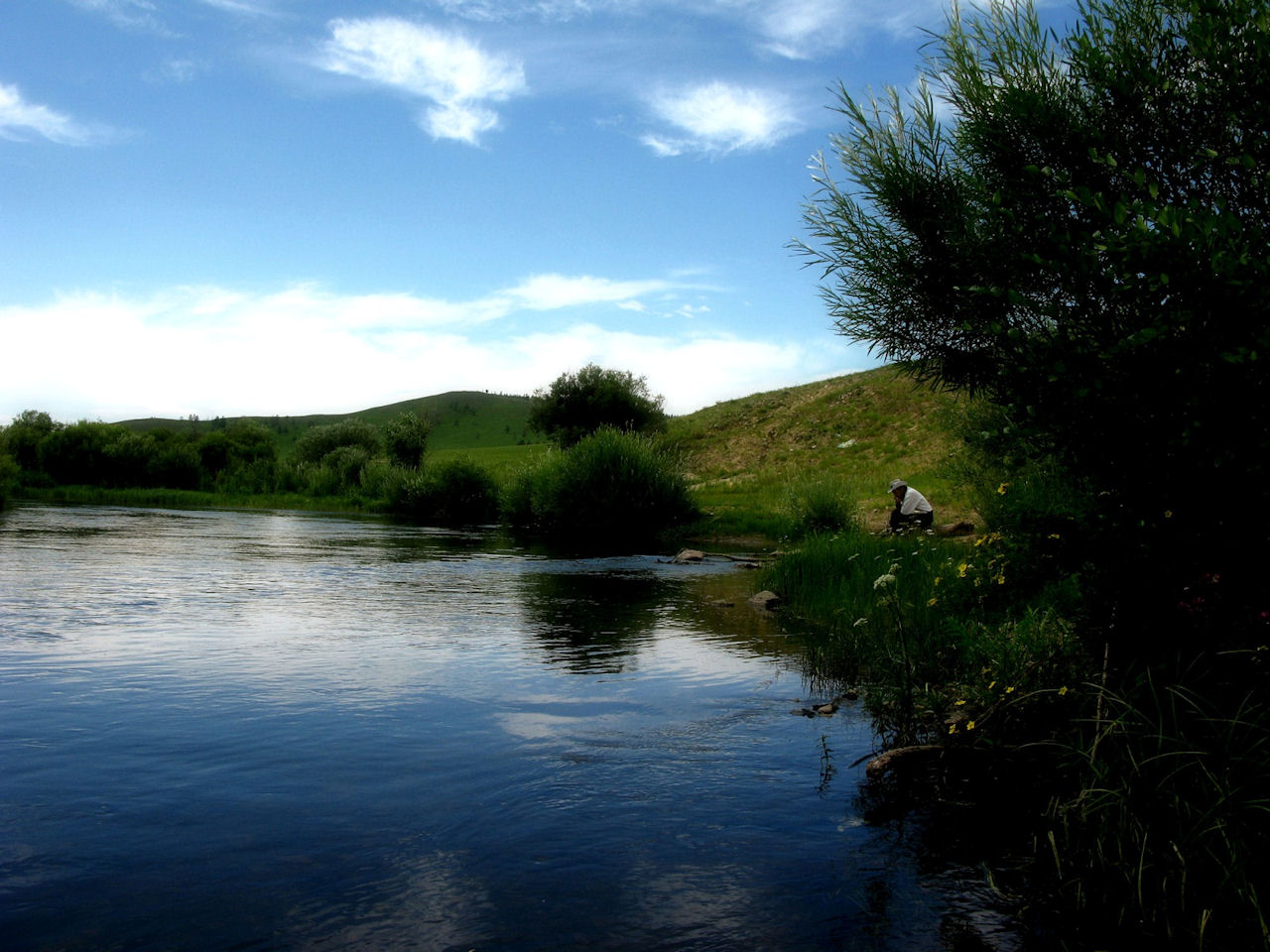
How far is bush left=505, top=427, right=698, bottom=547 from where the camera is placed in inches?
1636

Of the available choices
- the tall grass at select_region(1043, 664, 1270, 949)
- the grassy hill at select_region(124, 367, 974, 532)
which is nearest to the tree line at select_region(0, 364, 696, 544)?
the grassy hill at select_region(124, 367, 974, 532)

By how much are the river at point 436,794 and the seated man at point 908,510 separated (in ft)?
30.0

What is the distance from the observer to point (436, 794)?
7.33 meters

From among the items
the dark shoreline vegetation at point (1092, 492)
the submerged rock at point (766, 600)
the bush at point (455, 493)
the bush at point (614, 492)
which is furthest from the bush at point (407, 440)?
the dark shoreline vegetation at point (1092, 492)

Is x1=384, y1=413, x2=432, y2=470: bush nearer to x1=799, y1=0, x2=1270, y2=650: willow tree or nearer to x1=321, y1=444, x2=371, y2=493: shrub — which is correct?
x1=321, y1=444, x2=371, y2=493: shrub

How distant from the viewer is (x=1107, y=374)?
17.9 feet

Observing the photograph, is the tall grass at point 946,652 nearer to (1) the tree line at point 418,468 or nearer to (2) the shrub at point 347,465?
(1) the tree line at point 418,468

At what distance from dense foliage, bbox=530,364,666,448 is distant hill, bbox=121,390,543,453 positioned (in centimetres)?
5478

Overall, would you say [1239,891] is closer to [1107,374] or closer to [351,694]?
[1107,374]

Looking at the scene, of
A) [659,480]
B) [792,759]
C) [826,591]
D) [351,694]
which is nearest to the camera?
[792,759]

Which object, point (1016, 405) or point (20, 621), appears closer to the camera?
point (1016, 405)

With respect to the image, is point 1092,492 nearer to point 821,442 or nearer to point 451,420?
point 821,442

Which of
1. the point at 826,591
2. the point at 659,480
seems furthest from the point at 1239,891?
the point at 659,480

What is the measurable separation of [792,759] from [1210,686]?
342 cm
